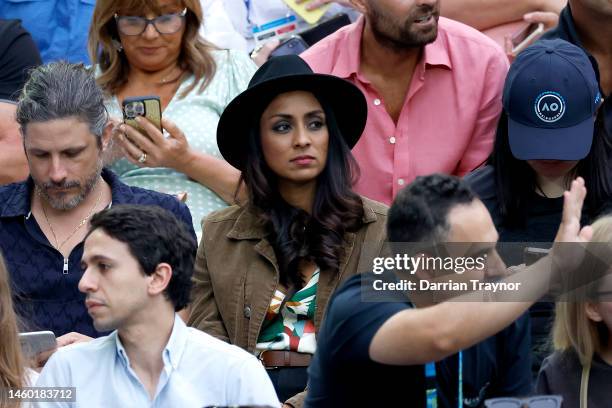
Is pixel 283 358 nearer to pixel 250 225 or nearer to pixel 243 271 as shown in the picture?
pixel 243 271

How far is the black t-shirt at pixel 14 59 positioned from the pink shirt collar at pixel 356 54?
1.41m

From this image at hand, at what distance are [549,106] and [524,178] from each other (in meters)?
0.27

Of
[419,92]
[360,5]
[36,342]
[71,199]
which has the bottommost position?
[36,342]

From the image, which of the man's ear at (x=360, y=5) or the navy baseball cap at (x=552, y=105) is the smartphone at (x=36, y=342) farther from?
the man's ear at (x=360, y=5)

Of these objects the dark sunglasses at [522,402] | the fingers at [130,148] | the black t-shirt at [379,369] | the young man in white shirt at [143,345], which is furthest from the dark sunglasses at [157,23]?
the dark sunglasses at [522,402]

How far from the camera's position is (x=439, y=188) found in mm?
3703

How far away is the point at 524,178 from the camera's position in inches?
190

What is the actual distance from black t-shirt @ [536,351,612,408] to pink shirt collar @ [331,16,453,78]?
1708mm

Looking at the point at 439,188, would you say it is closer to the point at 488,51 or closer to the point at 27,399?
the point at 27,399

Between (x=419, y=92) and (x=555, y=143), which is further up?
(x=419, y=92)

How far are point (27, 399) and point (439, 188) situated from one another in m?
1.36

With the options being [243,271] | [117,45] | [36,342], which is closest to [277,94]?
[243,271]

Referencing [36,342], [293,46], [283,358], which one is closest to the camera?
[36,342]

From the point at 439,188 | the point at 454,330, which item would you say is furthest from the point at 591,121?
the point at 454,330
